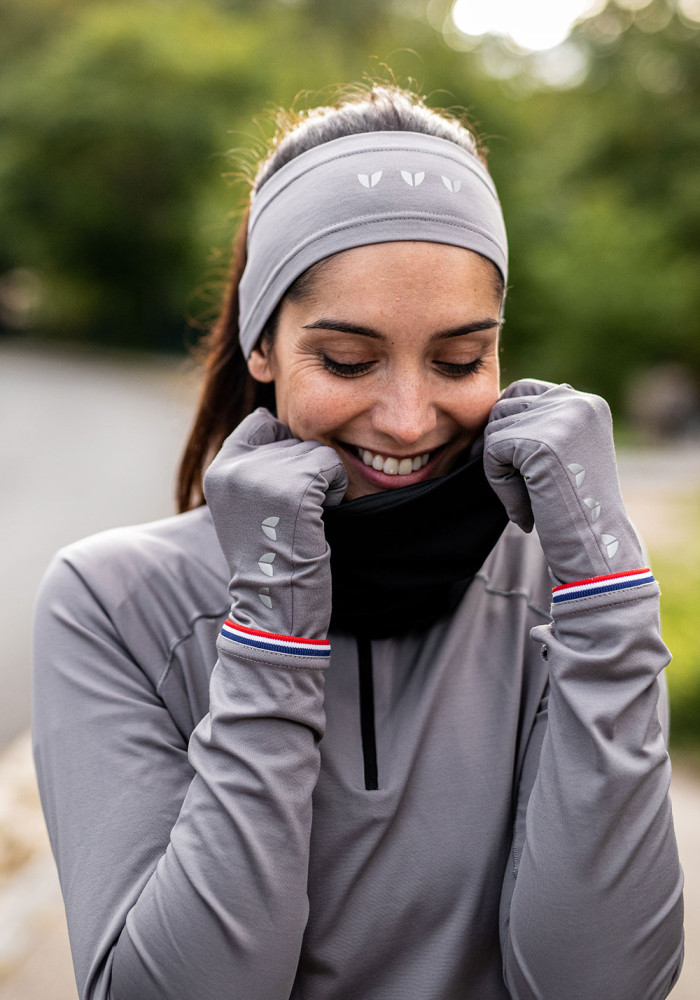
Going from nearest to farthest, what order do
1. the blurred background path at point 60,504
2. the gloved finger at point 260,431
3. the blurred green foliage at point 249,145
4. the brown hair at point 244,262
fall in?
the gloved finger at point 260,431
the brown hair at point 244,262
the blurred background path at point 60,504
the blurred green foliage at point 249,145

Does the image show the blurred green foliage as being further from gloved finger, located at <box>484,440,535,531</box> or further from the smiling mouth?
gloved finger, located at <box>484,440,535,531</box>

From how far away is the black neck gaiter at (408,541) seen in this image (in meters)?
1.67

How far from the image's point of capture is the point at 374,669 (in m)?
1.72

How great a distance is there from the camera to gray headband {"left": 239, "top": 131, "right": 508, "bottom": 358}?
1.62 meters

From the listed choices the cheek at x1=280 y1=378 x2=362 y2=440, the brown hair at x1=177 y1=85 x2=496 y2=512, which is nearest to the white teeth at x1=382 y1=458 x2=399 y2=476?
the cheek at x1=280 y1=378 x2=362 y2=440

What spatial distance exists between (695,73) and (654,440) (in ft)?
34.4

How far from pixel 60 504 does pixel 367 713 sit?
27.5ft

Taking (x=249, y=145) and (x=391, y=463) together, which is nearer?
(x=391, y=463)

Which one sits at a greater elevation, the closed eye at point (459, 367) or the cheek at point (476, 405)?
the closed eye at point (459, 367)

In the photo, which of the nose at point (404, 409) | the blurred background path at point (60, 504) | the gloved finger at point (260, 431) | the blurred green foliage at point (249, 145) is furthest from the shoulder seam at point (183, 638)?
the blurred green foliage at point (249, 145)

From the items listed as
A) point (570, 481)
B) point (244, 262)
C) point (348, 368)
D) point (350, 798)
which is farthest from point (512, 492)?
point (244, 262)

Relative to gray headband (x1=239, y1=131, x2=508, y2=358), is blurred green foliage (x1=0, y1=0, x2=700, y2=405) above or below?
above

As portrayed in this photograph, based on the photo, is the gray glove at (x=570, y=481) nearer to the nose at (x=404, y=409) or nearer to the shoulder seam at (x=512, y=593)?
the nose at (x=404, y=409)

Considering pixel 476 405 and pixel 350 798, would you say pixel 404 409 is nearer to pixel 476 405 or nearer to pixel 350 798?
pixel 476 405
